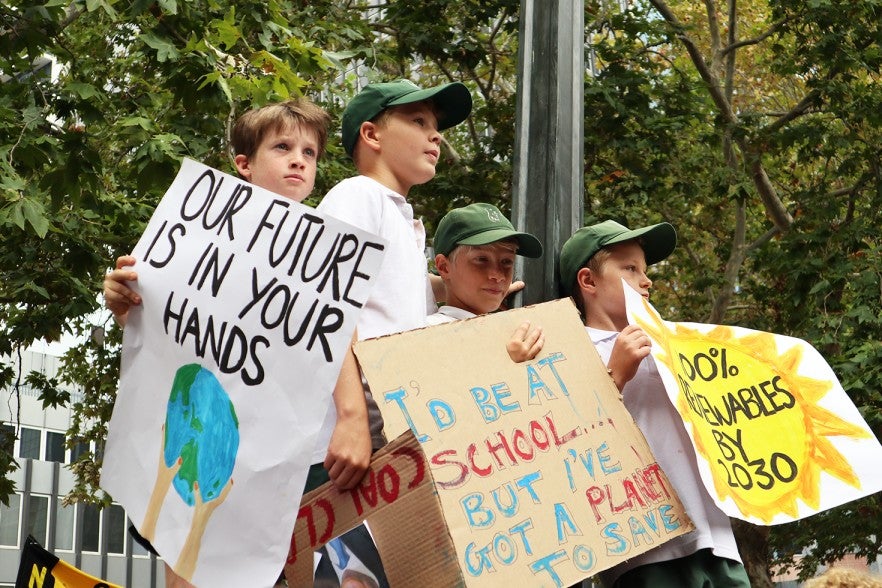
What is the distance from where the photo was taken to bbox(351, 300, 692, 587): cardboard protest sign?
8.55ft

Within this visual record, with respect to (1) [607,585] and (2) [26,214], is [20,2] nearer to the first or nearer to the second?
(2) [26,214]

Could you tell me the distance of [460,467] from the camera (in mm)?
2713

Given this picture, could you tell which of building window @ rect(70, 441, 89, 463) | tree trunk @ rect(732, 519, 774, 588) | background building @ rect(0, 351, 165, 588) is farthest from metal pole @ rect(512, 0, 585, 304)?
background building @ rect(0, 351, 165, 588)

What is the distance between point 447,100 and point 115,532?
33027 millimetres

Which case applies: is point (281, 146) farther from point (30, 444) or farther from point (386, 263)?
point (30, 444)

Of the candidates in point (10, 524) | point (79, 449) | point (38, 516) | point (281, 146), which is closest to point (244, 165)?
point (281, 146)

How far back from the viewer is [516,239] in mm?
3512

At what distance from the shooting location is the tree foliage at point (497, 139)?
22.5 ft

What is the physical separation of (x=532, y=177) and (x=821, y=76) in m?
8.12

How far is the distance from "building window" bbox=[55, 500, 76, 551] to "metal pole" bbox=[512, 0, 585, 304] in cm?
3101

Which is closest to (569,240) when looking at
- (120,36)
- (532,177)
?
(532,177)

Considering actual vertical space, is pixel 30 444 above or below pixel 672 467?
above

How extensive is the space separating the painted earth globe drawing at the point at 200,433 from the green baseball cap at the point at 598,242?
120 cm

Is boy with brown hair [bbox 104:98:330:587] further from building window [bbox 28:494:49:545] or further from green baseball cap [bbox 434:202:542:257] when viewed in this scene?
building window [bbox 28:494:49:545]
